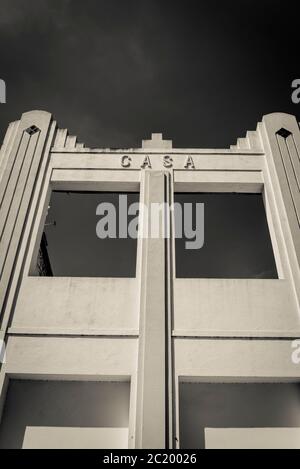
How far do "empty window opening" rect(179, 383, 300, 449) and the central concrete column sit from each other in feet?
2.98

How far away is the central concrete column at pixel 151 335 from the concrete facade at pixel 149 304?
0.02 meters

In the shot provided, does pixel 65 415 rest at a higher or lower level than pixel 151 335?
lower

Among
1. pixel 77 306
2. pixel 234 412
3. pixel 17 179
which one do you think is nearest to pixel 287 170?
pixel 234 412

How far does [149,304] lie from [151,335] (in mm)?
701

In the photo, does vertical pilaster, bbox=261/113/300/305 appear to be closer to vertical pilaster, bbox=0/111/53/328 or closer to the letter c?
the letter c

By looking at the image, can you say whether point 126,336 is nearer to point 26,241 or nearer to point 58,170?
point 26,241

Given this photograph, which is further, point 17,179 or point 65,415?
point 17,179

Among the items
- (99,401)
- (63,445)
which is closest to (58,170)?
(99,401)

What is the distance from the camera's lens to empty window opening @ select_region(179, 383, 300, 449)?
710cm

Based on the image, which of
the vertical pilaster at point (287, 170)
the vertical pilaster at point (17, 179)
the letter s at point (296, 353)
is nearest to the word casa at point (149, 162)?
the vertical pilaster at point (287, 170)

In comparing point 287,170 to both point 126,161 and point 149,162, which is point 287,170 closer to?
point 149,162

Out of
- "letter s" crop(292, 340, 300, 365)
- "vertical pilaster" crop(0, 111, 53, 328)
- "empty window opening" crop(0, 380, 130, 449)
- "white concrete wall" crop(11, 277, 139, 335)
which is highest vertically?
"vertical pilaster" crop(0, 111, 53, 328)

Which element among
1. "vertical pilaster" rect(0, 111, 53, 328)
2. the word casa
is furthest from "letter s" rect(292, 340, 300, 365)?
"vertical pilaster" rect(0, 111, 53, 328)

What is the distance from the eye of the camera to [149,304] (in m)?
7.94
